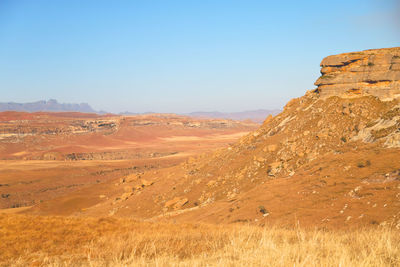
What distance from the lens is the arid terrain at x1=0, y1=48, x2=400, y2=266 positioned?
5555 mm

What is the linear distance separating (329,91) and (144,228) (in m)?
20.0

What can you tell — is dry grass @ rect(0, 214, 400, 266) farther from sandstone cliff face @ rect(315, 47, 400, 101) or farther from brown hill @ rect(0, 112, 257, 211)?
brown hill @ rect(0, 112, 257, 211)

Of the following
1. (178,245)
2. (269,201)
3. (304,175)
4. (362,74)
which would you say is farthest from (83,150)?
(178,245)

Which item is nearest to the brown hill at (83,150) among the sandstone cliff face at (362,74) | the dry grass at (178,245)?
the dry grass at (178,245)

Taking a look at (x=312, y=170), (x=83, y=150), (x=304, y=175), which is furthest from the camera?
(x=83, y=150)

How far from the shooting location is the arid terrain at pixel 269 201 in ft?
18.2

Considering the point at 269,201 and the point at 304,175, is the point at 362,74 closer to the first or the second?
the point at 304,175

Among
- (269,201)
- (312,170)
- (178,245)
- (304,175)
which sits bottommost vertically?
(269,201)

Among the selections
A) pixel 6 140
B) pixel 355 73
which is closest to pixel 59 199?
pixel 355 73

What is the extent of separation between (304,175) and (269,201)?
114 inches

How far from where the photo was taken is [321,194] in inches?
522

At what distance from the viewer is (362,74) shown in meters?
22.2

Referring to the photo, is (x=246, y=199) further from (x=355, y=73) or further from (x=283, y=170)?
(x=355, y=73)

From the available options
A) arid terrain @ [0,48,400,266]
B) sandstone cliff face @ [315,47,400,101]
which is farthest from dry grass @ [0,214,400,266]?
sandstone cliff face @ [315,47,400,101]
